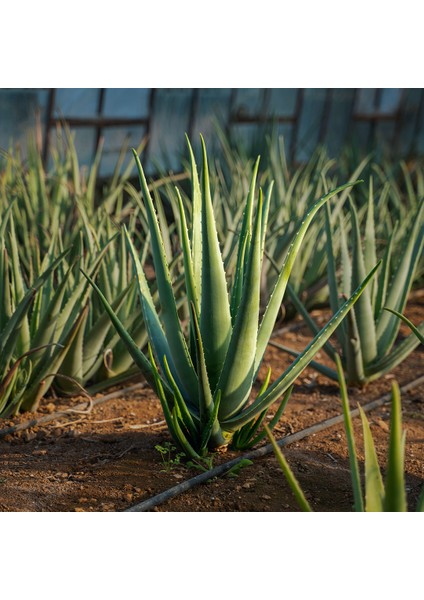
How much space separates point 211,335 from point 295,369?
176 millimetres

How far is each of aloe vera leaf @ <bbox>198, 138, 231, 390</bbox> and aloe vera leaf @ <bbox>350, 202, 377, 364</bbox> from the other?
2.03ft

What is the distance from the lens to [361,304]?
2.17 metres

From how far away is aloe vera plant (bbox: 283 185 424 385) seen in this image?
220cm

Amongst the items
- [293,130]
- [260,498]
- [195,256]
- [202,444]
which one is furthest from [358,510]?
[293,130]

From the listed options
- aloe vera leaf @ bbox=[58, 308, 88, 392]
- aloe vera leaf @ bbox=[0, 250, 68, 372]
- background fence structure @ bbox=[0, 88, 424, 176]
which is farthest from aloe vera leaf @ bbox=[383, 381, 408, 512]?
background fence structure @ bbox=[0, 88, 424, 176]

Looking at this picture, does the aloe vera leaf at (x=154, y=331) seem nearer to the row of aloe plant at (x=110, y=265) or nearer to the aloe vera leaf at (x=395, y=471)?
the row of aloe plant at (x=110, y=265)

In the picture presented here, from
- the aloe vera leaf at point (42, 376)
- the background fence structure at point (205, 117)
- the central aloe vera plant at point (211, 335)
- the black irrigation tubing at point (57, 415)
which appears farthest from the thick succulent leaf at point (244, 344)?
the background fence structure at point (205, 117)

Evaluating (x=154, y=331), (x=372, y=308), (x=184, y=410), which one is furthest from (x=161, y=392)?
(x=372, y=308)

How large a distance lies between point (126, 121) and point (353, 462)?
11.1 feet

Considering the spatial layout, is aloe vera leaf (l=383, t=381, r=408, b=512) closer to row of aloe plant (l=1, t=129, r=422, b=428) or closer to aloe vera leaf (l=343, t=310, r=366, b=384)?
row of aloe plant (l=1, t=129, r=422, b=428)

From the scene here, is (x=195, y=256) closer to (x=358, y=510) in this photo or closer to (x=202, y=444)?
(x=202, y=444)

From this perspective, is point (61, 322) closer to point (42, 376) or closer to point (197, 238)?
point (42, 376)

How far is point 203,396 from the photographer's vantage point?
63.2 inches

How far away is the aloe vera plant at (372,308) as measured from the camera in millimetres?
2199
